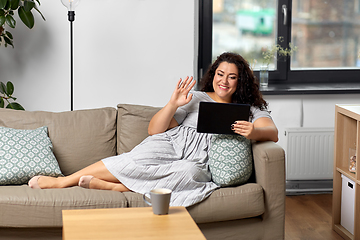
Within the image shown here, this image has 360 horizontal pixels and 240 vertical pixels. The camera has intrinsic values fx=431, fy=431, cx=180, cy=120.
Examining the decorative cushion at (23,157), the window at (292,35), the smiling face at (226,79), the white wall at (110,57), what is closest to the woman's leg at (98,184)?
the decorative cushion at (23,157)

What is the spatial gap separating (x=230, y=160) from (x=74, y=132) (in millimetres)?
933

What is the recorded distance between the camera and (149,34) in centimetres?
322

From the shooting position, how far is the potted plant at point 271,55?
135 inches

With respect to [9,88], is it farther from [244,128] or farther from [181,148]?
[244,128]

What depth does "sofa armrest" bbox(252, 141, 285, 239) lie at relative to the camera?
2.15 meters

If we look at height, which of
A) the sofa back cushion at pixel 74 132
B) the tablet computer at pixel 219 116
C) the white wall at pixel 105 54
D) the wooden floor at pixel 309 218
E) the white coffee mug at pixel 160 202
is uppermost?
the white wall at pixel 105 54

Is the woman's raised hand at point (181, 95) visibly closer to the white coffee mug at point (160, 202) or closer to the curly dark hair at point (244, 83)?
the curly dark hair at point (244, 83)

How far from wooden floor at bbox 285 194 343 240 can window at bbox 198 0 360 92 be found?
3.13 ft

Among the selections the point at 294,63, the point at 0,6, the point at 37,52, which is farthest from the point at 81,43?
the point at 294,63

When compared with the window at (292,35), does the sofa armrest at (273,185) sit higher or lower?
lower

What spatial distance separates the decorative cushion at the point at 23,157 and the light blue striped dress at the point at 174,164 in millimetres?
326

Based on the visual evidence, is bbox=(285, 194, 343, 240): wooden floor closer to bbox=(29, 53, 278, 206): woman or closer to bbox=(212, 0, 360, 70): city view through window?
bbox=(29, 53, 278, 206): woman

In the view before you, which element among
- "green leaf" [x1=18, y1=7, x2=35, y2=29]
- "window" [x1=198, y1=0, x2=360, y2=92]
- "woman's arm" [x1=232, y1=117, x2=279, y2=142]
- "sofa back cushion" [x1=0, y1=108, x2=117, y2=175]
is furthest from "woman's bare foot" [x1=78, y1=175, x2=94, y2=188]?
"window" [x1=198, y1=0, x2=360, y2=92]

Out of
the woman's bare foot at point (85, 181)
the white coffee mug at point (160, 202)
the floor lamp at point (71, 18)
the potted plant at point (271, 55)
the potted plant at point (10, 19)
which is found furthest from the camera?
the potted plant at point (271, 55)
